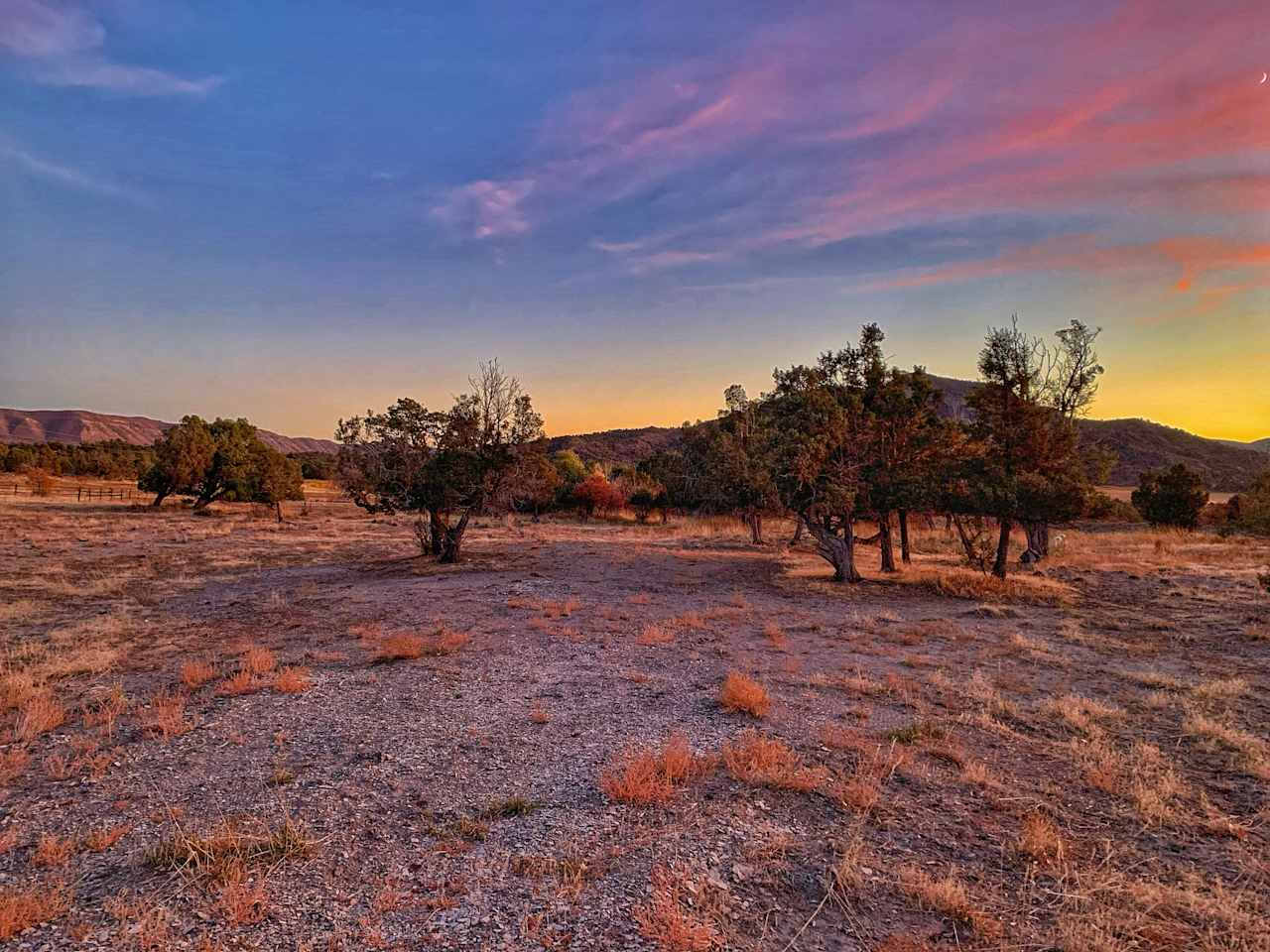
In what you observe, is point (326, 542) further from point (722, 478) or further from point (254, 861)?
point (254, 861)

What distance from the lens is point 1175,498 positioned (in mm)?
41062

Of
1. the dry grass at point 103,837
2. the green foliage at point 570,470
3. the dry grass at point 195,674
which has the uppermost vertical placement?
the green foliage at point 570,470

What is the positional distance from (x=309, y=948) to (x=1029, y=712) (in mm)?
9668

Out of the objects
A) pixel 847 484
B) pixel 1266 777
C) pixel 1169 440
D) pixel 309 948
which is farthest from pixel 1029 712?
pixel 1169 440

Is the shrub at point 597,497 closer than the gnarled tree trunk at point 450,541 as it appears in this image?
No

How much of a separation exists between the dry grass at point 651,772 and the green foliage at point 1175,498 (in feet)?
163

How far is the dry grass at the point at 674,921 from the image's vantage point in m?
4.16

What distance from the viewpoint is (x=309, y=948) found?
4.07 m

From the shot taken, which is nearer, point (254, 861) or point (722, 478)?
point (254, 861)

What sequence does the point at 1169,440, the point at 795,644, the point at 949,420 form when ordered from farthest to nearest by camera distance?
the point at 1169,440 < the point at 949,420 < the point at 795,644

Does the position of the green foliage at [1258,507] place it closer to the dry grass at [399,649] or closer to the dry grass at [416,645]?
the dry grass at [416,645]

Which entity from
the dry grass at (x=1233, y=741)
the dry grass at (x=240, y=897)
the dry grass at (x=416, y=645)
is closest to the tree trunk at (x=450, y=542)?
the dry grass at (x=416, y=645)

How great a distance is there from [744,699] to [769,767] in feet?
6.86

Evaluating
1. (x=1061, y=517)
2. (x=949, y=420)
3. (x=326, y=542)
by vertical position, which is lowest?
(x=326, y=542)
